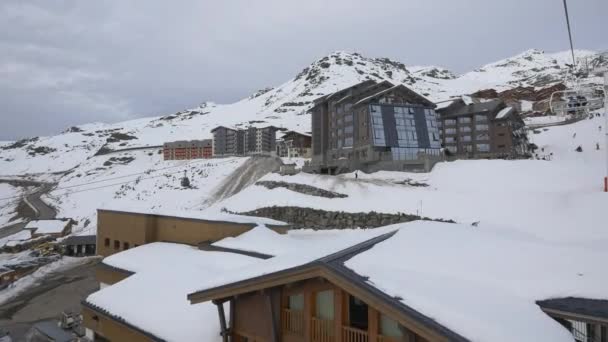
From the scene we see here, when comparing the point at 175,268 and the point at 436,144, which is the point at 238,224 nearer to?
the point at 175,268

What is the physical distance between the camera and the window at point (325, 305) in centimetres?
751

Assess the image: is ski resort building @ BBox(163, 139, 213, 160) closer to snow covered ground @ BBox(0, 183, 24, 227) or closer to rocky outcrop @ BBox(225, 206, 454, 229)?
snow covered ground @ BBox(0, 183, 24, 227)

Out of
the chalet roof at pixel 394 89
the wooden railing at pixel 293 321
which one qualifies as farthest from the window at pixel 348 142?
the wooden railing at pixel 293 321

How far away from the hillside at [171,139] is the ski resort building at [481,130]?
1647 centimetres

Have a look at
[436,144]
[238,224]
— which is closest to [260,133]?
[436,144]

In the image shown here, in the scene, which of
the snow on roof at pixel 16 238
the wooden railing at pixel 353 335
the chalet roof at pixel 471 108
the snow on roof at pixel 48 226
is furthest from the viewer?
the chalet roof at pixel 471 108

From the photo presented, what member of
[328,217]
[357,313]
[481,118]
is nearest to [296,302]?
[357,313]

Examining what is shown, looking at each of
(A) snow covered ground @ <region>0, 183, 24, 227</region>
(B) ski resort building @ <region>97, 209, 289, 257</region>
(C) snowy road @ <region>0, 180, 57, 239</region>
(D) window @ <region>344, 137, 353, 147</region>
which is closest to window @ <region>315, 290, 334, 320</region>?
(B) ski resort building @ <region>97, 209, 289, 257</region>

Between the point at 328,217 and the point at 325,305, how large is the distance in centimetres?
2434

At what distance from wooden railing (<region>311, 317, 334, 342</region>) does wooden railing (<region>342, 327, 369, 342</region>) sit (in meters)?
0.35

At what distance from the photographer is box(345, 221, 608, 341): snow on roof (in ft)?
18.0

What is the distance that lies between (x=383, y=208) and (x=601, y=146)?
142 feet

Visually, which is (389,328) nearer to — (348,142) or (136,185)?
(348,142)

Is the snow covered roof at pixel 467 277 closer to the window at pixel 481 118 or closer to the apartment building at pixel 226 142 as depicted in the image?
the window at pixel 481 118
